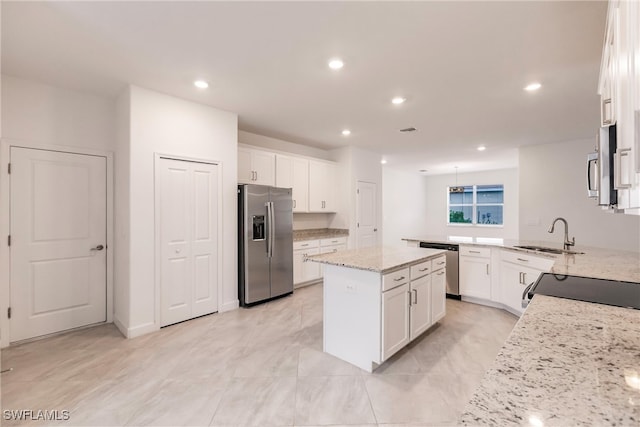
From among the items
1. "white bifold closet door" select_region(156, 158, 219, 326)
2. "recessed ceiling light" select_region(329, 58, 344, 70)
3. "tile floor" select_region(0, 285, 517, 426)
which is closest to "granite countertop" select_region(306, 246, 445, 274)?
"tile floor" select_region(0, 285, 517, 426)

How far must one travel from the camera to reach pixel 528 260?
322 cm

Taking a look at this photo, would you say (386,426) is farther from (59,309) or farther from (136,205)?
(59,309)

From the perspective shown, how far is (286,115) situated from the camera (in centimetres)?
381

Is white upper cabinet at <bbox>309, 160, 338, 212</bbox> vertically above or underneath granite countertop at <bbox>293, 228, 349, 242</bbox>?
above

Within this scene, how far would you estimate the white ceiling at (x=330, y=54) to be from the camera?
1870 mm

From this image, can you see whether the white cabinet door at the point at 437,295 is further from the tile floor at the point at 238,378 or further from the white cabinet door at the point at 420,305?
the tile floor at the point at 238,378

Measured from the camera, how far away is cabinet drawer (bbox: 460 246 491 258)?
378cm

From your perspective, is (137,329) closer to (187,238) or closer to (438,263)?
(187,238)

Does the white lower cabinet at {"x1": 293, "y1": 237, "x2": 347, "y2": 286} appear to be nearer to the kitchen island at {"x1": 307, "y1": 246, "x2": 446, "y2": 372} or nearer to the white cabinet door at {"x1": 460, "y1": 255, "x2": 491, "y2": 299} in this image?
the kitchen island at {"x1": 307, "y1": 246, "x2": 446, "y2": 372}

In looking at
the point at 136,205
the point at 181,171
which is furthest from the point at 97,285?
the point at 181,171

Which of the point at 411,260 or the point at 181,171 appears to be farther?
the point at 181,171

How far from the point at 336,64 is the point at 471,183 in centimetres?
790

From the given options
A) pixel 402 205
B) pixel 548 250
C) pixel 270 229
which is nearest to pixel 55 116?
pixel 270 229

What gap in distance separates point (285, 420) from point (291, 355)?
0.78 metres
